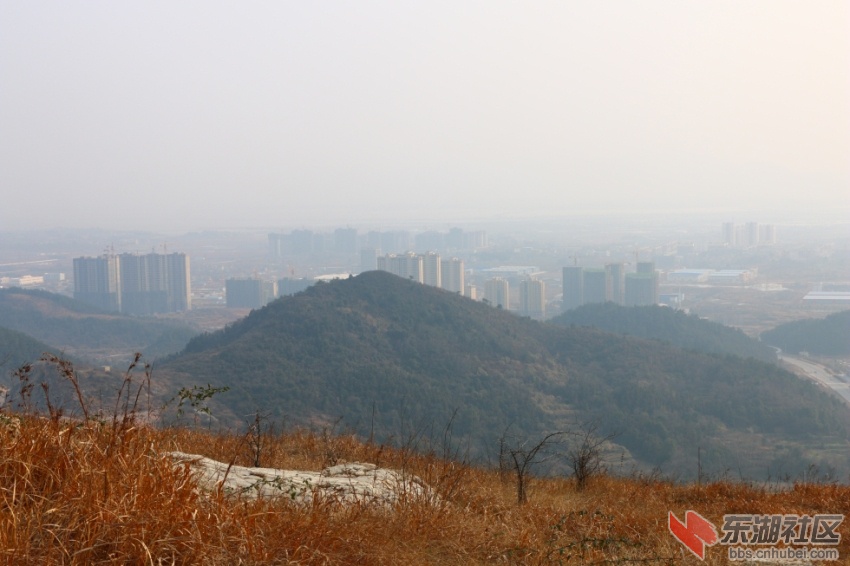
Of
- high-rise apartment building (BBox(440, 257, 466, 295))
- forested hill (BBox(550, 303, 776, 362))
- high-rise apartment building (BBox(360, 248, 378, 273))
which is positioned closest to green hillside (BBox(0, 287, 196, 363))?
high-rise apartment building (BBox(440, 257, 466, 295))

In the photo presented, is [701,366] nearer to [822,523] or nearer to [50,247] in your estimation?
[822,523]

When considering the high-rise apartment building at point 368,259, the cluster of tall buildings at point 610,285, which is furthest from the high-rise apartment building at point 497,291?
the high-rise apartment building at point 368,259

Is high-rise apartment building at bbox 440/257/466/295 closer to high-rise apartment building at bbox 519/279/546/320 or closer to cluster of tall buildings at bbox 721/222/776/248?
high-rise apartment building at bbox 519/279/546/320

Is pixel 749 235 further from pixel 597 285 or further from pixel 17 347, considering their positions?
pixel 17 347

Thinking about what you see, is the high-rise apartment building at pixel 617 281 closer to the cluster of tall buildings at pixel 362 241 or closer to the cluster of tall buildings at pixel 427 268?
the cluster of tall buildings at pixel 427 268

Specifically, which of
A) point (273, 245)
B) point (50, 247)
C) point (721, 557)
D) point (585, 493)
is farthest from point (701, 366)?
point (50, 247)

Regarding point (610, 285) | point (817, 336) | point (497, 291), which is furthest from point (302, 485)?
point (610, 285)

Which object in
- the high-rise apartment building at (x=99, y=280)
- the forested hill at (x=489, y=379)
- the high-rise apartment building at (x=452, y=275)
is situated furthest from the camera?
the high-rise apartment building at (x=99, y=280)
